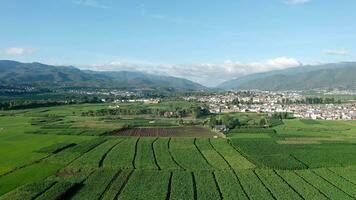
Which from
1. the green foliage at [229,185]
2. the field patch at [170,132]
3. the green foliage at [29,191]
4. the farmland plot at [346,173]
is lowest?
the green foliage at [29,191]

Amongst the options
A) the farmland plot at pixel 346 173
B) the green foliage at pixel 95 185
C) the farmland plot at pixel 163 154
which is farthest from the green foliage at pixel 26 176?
the farmland plot at pixel 346 173

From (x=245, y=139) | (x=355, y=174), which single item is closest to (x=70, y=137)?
(x=245, y=139)

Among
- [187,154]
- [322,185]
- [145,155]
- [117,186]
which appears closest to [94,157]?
[145,155]

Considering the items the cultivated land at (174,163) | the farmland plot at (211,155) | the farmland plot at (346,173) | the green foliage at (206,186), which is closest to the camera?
the green foliage at (206,186)

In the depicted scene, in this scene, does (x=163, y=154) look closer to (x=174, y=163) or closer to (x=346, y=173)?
(x=174, y=163)

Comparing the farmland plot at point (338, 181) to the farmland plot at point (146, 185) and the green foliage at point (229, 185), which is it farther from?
the farmland plot at point (146, 185)

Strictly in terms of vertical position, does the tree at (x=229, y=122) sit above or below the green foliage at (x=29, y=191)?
above

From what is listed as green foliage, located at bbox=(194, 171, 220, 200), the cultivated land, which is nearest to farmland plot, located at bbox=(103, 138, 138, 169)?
the cultivated land

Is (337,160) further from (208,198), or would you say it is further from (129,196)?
(129,196)

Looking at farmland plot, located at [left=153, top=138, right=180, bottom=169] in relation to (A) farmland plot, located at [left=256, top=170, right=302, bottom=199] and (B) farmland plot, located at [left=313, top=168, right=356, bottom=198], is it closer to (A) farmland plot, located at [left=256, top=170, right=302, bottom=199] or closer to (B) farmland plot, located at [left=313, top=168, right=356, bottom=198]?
(A) farmland plot, located at [left=256, top=170, right=302, bottom=199]
